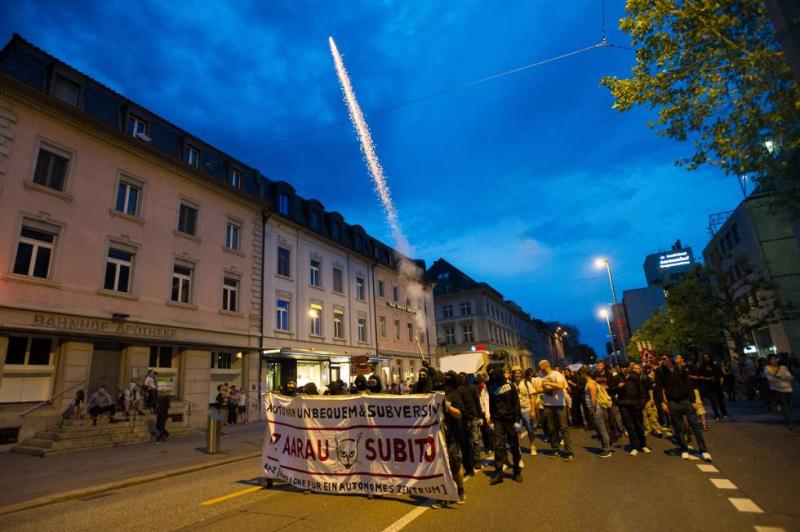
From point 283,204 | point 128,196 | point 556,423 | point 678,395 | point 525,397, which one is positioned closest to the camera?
point 678,395

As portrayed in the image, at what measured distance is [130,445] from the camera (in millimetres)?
14727

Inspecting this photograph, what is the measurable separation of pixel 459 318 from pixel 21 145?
52132mm

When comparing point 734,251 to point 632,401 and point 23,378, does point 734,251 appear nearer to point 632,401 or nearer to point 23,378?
point 632,401

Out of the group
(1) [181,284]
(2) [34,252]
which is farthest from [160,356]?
(2) [34,252]

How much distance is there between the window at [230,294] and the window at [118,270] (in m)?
4.81

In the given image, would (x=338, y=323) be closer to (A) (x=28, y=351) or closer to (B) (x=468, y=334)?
(A) (x=28, y=351)

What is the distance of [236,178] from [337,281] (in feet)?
33.7

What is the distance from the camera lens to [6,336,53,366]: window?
14078 mm

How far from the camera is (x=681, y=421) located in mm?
9070

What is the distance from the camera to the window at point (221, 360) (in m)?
21.0

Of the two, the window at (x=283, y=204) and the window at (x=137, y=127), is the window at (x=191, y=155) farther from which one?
the window at (x=283, y=204)

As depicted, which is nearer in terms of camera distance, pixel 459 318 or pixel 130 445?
pixel 130 445

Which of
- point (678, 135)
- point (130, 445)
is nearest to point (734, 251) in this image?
point (678, 135)

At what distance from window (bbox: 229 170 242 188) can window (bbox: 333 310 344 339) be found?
10.7 m
